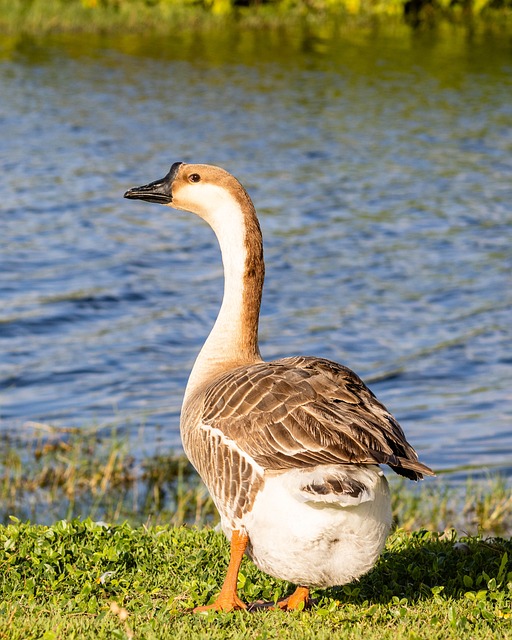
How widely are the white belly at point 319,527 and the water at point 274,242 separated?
5.66 m

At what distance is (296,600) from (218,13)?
4601 centimetres

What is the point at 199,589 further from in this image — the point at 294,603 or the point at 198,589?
the point at 294,603

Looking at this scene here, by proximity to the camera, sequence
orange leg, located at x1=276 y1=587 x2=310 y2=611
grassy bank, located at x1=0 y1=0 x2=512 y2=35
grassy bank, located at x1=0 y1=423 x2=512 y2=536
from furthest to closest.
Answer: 1. grassy bank, located at x1=0 y1=0 x2=512 y2=35
2. grassy bank, located at x1=0 y1=423 x2=512 y2=536
3. orange leg, located at x1=276 y1=587 x2=310 y2=611

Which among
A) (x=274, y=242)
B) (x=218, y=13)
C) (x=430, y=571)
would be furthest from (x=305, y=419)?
(x=218, y=13)

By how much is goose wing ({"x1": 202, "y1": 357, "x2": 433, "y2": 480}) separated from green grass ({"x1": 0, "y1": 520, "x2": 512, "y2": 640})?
0.82 metres

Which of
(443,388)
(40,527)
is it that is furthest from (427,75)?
(40,527)

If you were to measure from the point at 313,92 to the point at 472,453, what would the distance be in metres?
22.7

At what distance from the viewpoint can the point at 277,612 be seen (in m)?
5.33

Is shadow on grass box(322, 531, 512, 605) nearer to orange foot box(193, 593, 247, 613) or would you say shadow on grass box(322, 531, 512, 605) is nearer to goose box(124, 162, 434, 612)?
goose box(124, 162, 434, 612)

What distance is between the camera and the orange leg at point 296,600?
17.6 feet

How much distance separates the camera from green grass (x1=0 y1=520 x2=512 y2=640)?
4.96 meters

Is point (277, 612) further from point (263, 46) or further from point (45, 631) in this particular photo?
point (263, 46)

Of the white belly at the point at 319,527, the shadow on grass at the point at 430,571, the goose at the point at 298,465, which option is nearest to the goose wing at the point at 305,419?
the goose at the point at 298,465

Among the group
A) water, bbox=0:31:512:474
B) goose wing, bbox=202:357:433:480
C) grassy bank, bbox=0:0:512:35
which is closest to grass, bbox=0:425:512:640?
goose wing, bbox=202:357:433:480
